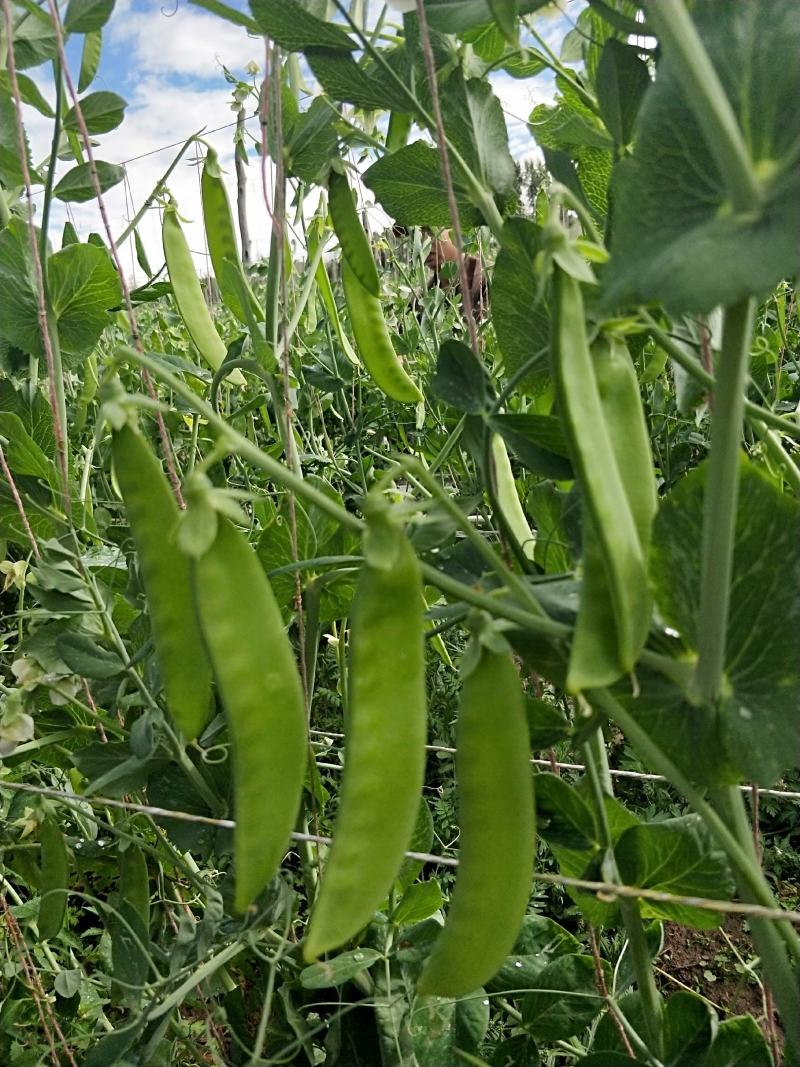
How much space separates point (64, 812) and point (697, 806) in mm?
982

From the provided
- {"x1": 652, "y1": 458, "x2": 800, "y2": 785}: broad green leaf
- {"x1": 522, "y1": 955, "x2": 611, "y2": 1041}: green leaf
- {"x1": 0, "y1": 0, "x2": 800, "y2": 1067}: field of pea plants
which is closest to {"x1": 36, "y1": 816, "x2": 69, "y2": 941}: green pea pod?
{"x1": 0, "y1": 0, "x2": 800, "y2": 1067}: field of pea plants

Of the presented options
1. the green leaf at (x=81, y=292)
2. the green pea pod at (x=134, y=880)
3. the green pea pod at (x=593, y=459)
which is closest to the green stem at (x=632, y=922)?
the green pea pod at (x=593, y=459)

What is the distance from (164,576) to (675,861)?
0.45 meters

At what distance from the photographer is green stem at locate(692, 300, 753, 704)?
39 cm

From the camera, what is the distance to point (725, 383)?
0.40 meters

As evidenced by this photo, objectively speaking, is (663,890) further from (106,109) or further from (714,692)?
(106,109)

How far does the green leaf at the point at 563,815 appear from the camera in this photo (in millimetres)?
650

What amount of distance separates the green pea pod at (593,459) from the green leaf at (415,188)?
366mm

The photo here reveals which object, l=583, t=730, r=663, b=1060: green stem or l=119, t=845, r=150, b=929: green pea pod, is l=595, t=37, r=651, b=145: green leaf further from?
l=119, t=845, r=150, b=929: green pea pod

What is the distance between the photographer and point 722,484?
41cm

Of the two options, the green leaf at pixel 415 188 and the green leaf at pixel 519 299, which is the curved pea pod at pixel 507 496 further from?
the green leaf at pixel 415 188

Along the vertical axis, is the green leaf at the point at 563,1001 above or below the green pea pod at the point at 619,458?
below

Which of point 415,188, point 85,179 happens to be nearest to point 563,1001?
point 415,188

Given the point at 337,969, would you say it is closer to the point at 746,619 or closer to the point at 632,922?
the point at 632,922
